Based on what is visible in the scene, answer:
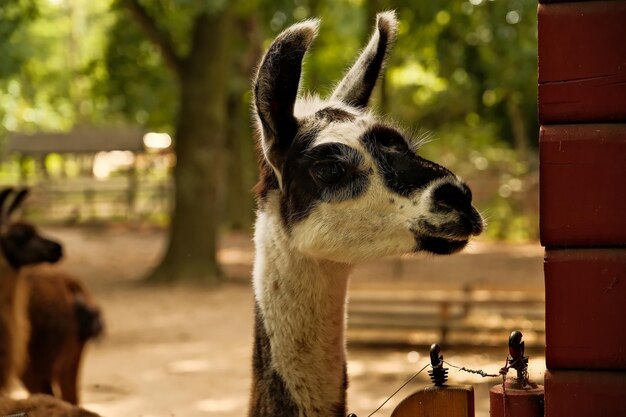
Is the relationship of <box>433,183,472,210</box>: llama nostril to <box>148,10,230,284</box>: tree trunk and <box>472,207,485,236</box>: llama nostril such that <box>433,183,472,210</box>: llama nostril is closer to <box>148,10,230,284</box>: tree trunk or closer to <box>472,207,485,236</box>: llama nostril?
<box>472,207,485,236</box>: llama nostril

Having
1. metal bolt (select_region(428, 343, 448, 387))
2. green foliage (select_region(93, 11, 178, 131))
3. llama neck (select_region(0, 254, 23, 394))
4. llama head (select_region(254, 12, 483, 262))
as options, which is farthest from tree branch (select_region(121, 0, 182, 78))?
metal bolt (select_region(428, 343, 448, 387))

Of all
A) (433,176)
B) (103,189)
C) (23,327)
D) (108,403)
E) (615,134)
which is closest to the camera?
(615,134)

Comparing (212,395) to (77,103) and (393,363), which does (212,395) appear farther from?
(77,103)

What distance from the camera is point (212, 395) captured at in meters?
8.68

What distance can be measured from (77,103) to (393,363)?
39708 mm

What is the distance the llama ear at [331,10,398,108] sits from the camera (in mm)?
3584

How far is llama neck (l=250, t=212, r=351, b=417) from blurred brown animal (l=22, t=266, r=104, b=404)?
479 cm

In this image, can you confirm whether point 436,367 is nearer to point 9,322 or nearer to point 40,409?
point 40,409

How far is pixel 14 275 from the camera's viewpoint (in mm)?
7965

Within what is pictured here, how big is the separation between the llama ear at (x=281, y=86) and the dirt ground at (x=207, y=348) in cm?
70

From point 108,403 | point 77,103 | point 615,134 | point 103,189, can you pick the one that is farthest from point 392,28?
point 77,103

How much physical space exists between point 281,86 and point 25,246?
552 centimetres

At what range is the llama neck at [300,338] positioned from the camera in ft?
10.6

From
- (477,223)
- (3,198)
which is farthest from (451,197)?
(3,198)
